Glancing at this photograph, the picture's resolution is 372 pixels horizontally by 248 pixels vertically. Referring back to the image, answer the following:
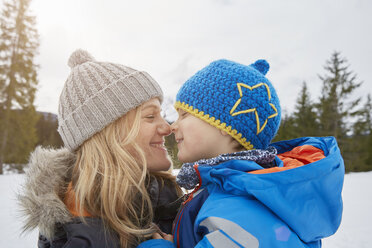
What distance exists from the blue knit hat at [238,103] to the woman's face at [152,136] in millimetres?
327

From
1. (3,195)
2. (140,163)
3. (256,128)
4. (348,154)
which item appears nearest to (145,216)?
(140,163)

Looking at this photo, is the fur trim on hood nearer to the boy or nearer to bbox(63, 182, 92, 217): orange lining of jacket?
bbox(63, 182, 92, 217): orange lining of jacket

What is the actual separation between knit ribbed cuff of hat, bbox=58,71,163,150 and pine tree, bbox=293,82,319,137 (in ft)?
74.4

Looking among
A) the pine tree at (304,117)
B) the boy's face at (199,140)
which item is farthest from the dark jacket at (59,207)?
the pine tree at (304,117)

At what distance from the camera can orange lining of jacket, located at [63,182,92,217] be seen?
1.57m

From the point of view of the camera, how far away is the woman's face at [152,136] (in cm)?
196

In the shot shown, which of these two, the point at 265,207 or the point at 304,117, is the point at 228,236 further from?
the point at 304,117

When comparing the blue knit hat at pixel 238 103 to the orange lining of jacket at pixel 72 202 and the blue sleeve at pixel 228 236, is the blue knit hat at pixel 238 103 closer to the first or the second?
the blue sleeve at pixel 228 236

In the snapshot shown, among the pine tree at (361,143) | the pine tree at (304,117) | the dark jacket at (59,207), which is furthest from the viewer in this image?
the pine tree at (304,117)

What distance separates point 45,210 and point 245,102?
144cm

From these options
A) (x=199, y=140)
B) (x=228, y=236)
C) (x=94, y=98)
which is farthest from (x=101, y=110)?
(x=228, y=236)

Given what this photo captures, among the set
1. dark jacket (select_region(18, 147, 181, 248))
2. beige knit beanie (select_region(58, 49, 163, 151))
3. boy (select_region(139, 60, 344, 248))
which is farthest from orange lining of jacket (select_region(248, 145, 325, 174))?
beige knit beanie (select_region(58, 49, 163, 151))

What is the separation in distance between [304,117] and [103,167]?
24859mm

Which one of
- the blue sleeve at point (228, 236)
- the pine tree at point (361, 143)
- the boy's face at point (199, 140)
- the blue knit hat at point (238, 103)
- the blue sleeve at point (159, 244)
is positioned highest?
the blue knit hat at point (238, 103)
